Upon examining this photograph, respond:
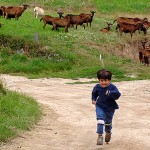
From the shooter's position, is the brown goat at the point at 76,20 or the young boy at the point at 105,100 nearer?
the young boy at the point at 105,100

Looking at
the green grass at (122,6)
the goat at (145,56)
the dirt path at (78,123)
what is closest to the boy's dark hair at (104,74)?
the dirt path at (78,123)

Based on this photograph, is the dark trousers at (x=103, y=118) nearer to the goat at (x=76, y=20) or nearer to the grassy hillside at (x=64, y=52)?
the grassy hillside at (x=64, y=52)

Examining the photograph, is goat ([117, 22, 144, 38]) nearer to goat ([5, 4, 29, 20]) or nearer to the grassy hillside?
the grassy hillside

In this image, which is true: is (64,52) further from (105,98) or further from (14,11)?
(105,98)

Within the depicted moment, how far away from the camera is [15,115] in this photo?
11180mm

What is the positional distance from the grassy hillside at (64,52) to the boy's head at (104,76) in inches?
587

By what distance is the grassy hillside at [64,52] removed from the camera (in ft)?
83.8

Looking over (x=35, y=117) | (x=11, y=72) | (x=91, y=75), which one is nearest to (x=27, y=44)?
(x=11, y=72)

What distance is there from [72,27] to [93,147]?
27.3 meters

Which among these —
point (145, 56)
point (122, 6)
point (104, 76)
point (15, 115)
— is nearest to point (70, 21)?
point (145, 56)

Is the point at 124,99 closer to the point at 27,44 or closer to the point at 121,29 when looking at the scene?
the point at 27,44

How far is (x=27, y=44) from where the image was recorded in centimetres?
2814

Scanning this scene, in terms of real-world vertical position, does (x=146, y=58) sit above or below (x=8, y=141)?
below

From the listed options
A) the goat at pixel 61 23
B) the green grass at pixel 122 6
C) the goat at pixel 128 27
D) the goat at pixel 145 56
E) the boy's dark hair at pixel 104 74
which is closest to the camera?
the boy's dark hair at pixel 104 74
